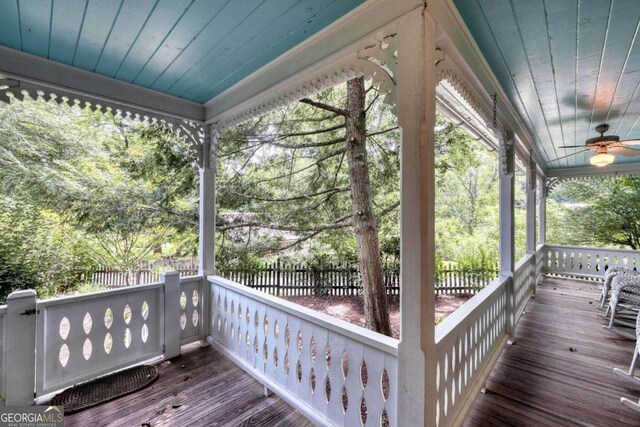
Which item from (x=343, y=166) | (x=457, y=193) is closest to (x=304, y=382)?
(x=343, y=166)

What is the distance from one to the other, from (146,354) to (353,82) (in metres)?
4.19

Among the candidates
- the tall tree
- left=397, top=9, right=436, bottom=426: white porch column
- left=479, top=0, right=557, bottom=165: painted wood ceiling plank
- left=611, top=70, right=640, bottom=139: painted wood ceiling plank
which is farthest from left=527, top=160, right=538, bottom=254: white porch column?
left=397, top=9, right=436, bottom=426: white porch column

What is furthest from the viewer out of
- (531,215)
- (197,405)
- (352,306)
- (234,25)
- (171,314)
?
(352,306)

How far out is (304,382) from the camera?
2.12 metres

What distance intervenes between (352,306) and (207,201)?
4.88m

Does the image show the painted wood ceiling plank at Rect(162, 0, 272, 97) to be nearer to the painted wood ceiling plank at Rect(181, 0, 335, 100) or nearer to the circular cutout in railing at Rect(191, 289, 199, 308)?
the painted wood ceiling plank at Rect(181, 0, 335, 100)

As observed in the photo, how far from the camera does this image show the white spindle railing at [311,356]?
1653 millimetres

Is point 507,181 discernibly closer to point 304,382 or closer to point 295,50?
point 295,50

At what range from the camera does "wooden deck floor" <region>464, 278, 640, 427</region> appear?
7.02 ft

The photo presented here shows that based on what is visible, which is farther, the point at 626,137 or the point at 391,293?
the point at 391,293

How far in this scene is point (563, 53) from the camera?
199cm

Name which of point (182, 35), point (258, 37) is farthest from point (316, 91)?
point (182, 35)

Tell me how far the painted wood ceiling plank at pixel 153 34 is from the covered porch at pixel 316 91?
1 cm

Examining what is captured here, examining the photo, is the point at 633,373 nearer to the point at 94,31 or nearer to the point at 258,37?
the point at 258,37
